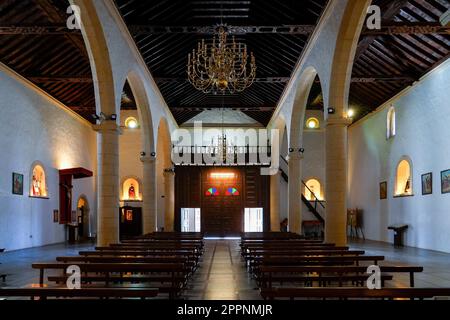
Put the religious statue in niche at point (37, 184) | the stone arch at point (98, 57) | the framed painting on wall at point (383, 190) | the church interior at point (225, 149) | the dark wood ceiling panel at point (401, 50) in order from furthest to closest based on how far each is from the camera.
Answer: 1. the framed painting on wall at point (383, 190)
2. the religious statue in niche at point (37, 184)
3. the dark wood ceiling panel at point (401, 50)
4. the stone arch at point (98, 57)
5. the church interior at point (225, 149)

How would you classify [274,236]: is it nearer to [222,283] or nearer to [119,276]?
[222,283]

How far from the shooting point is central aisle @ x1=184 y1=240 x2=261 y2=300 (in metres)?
8.40

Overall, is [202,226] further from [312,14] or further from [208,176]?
[312,14]

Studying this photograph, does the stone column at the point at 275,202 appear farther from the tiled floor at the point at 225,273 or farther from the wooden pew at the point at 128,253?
the wooden pew at the point at 128,253

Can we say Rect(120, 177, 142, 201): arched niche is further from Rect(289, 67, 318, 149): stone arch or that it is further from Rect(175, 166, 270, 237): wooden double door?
Rect(289, 67, 318, 149): stone arch

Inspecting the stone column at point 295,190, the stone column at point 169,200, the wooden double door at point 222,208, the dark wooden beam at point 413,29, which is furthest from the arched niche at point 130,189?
the dark wooden beam at point 413,29

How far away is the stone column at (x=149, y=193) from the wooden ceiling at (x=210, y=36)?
3.67 m

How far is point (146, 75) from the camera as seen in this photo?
19.2 metres

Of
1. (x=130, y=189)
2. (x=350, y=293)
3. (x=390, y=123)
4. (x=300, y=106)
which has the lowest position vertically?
(x=350, y=293)

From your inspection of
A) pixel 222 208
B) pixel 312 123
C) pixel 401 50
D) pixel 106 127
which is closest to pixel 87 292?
pixel 106 127

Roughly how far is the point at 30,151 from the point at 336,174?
12.1m

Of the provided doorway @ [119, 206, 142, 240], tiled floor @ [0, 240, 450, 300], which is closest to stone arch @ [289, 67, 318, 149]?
tiled floor @ [0, 240, 450, 300]

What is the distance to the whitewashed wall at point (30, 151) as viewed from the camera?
17172 millimetres

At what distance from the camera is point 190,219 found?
28797 millimetres
